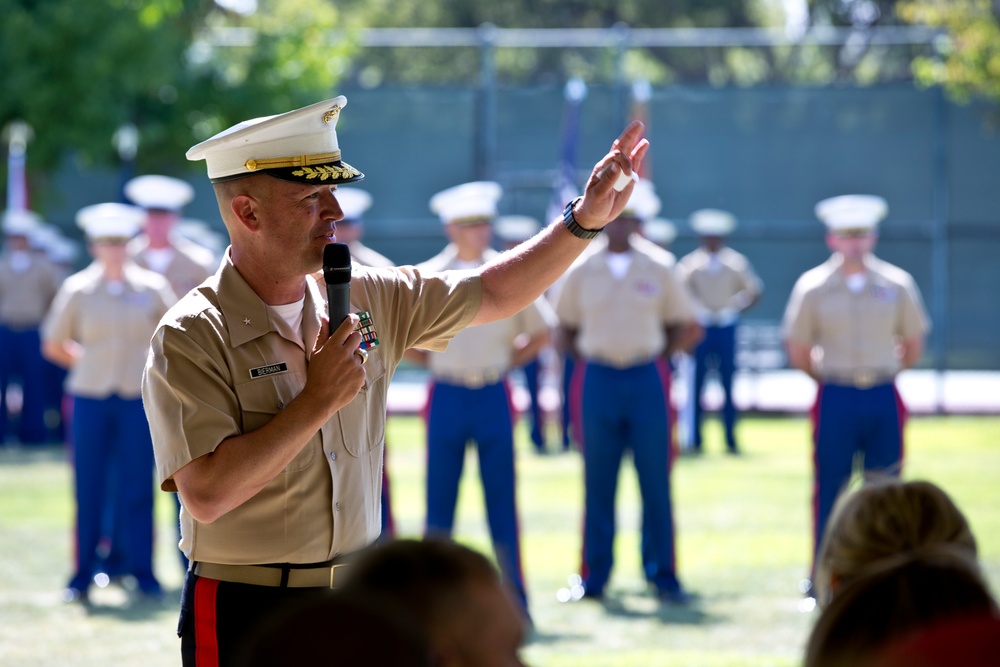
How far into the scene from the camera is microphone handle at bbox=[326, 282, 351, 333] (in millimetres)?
2996

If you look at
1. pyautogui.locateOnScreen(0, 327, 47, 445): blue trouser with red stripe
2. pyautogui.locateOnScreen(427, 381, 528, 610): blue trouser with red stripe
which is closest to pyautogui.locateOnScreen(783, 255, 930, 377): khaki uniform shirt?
pyautogui.locateOnScreen(427, 381, 528, 610): blue trouser with red stripe

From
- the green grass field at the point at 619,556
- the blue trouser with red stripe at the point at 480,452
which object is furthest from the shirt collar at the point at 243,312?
the blue trouser with red stripe at the point at 480,452

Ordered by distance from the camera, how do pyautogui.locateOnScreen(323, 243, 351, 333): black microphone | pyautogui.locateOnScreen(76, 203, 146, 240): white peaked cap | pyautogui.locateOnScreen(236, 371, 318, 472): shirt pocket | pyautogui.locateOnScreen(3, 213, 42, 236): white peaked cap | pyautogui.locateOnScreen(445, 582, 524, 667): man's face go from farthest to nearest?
1. pyautogui.locateOnScreen(3, 213, 42, 236): white peaked cap
2. pyautogui.locateOnScreen(76, 203, 146, 240): white peaked cap
3. pyautogui.locateOnScreen(236, 371, 318, 472): shirt pocket
4. pyautogui.locateOnScreen(323, 243, 351, 333): black microphone
5. pyautogui.locateOnScreen(445, 582, 524, 667): man's face

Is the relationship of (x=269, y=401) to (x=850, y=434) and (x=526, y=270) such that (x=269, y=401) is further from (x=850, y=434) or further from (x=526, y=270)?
(x=850, y=434)

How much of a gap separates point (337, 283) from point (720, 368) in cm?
1297

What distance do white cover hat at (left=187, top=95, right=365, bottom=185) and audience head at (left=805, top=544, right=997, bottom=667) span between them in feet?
5.97

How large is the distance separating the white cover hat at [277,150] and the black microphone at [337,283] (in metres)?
0.24

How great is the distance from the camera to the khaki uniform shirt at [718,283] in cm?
1554

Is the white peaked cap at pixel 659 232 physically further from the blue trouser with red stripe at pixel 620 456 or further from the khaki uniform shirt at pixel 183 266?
the blue trouser with red stripe at pixel 620 456

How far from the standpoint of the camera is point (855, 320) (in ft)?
27.4

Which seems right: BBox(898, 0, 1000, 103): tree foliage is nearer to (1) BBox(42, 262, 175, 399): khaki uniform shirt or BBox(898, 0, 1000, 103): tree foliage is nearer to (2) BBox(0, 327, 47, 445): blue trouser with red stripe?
(2) BBox(0, 327, 47, 445): blue trouser with red stripe

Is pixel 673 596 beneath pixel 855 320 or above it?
beneath

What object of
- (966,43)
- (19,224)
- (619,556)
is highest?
(966,43)

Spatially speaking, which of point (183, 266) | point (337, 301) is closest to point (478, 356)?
point (183, 266)
